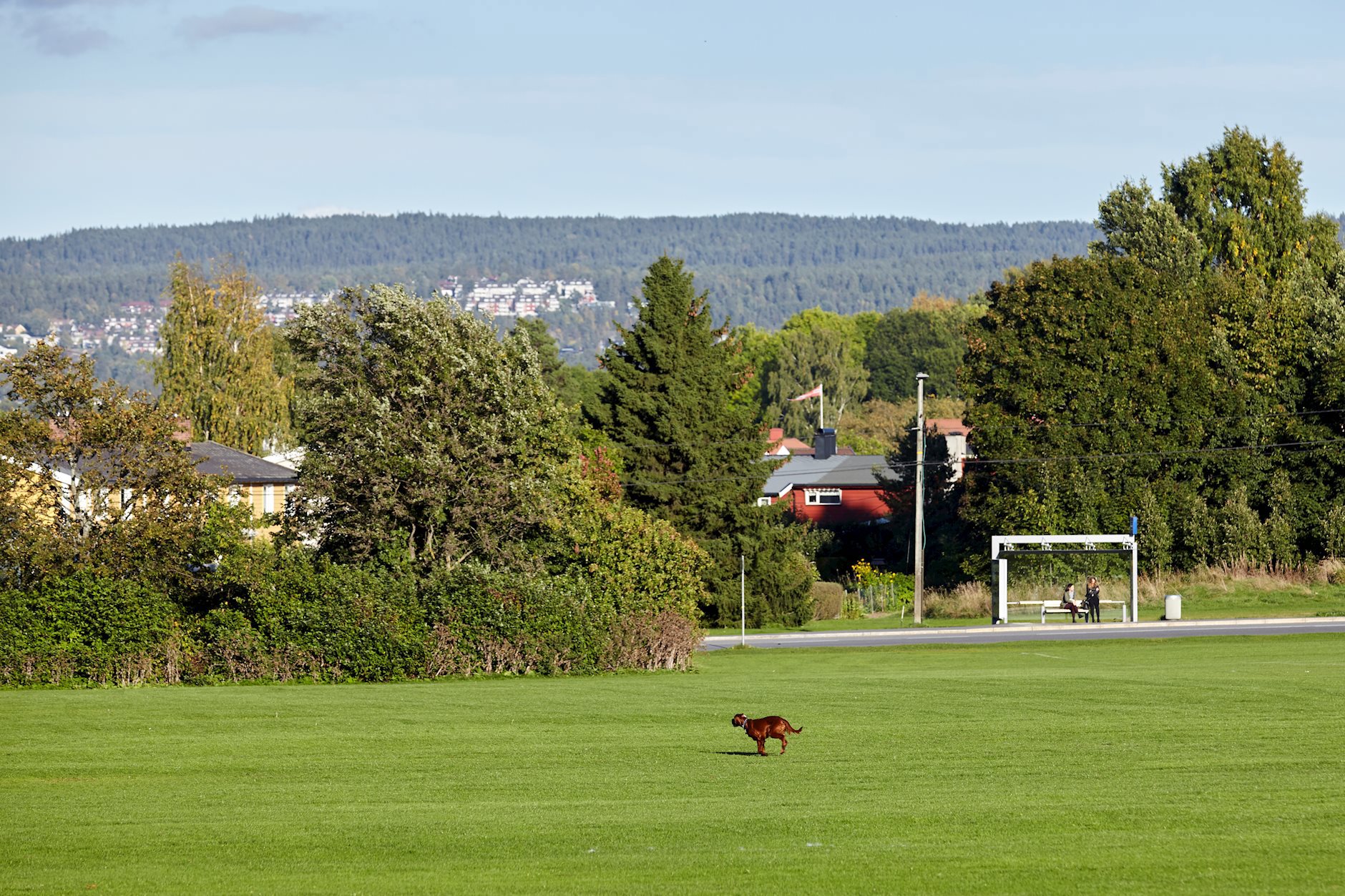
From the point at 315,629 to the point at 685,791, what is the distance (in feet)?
65.5

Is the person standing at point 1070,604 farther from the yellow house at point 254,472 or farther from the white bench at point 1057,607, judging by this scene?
the yellow house at point 254,472

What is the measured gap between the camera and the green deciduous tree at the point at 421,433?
39.0 m

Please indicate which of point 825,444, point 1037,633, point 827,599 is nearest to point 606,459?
point 827,599

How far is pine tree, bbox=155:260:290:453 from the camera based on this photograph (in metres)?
A: 82.4

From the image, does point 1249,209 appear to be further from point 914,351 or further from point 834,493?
point 914,351

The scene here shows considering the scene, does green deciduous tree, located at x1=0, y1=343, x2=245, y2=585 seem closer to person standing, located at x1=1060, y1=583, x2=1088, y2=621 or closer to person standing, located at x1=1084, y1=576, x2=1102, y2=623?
person standing, located at x1=1084, y1=576, x2=1102, y2=623

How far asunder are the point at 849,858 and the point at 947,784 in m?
3.99

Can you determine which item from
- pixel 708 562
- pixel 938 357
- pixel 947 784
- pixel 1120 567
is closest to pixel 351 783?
pixel 947 784

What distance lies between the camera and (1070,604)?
54.6 meters

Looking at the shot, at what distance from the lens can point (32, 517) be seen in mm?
34844

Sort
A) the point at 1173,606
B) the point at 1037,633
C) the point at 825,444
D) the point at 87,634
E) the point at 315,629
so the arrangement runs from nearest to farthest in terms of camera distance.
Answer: the point at 87,634 → the point at 315,629 → the point at 1037,633 → the point at 1173,606 → the point at 825,444

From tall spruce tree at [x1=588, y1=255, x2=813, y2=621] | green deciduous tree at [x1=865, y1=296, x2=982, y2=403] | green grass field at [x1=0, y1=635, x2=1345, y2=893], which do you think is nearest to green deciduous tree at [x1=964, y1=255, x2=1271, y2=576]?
tall spruce tree at [x1=588, y1=255, x2=813, y2=621]

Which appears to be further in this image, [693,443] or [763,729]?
[693,443]

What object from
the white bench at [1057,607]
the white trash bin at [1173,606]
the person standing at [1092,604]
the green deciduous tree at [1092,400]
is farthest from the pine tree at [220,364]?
the white trash bin at [1173,606]
